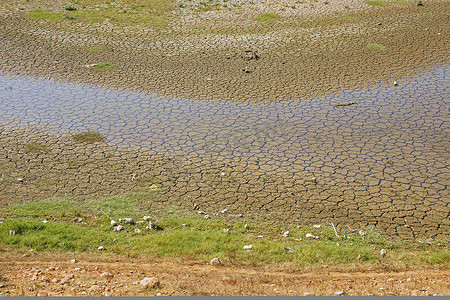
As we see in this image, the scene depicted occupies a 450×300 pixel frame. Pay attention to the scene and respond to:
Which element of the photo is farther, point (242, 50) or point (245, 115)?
point (242, 50)

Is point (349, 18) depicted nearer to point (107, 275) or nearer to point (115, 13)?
point (115, 13)

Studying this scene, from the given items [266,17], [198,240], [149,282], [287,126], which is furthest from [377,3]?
[149,282]

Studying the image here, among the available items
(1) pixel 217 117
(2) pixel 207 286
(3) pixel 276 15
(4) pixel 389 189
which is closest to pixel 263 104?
(1) pixel 217 117

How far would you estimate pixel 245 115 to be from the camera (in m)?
11.5

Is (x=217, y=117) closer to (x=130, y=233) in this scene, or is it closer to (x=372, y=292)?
(x=130, y=233)

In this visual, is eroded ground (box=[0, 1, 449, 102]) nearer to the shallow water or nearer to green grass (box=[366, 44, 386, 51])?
green grass (box=[366, 44, 386, 51])

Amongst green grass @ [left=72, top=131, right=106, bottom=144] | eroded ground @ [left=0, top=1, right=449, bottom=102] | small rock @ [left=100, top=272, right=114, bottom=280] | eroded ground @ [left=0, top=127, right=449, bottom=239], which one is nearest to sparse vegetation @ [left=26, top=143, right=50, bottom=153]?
eroded ground @ [left=0, top=127, right=449, bottom=239]

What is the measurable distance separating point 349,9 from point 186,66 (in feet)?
29.9

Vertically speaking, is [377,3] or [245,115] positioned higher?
[377,3]

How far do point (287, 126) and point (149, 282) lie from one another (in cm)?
618

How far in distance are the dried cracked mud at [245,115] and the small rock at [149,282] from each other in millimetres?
2280

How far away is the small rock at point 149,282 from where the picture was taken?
220 inches

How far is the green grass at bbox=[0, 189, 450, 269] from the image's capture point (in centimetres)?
641

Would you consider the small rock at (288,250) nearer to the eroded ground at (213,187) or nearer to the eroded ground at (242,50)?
the eroded ground at (213,187)
